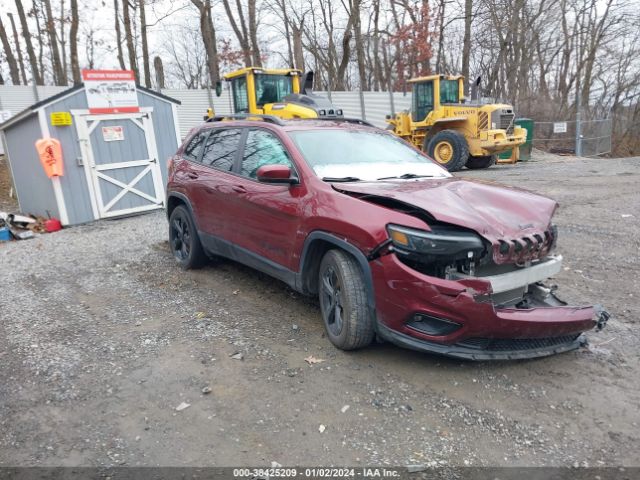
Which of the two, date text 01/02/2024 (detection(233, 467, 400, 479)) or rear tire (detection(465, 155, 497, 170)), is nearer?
date text 01/02/2024 (detection(233, 467, 400, 479))

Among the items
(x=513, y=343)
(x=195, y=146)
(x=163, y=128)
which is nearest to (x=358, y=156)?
(x=513, y=343)

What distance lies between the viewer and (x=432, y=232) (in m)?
3.08

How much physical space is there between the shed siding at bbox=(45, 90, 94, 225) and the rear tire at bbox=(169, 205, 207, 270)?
4796mm

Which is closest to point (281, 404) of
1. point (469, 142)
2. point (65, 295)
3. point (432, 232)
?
point (432, 232)

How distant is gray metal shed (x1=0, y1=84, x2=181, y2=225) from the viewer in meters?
9.66

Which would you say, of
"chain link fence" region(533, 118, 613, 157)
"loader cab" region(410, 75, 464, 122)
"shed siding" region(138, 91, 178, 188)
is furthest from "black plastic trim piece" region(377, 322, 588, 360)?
"chain link fence" region(533, 118, 613, 157)

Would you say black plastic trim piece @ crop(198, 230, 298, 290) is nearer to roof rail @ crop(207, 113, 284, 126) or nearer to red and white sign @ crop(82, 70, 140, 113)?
roof rail @ crop(207, 113, 284, 126)

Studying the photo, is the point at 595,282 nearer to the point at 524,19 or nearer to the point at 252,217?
the point at 252,217

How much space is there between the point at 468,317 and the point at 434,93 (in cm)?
1440

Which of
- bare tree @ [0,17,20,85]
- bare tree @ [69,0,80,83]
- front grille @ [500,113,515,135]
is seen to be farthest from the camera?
bare tree @ [0,17,20,85]

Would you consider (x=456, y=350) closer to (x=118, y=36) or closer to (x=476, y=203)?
(x=476, y=203)

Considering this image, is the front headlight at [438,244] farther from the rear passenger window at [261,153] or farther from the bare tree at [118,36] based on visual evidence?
the bare tree at [118,36]

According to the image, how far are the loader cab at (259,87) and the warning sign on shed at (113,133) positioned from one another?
4.93 meters

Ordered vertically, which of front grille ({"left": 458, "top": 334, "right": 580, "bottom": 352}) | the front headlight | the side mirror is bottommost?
front grille ({"left": 458, "top": 334, "right": 580, "bottom": 352})
